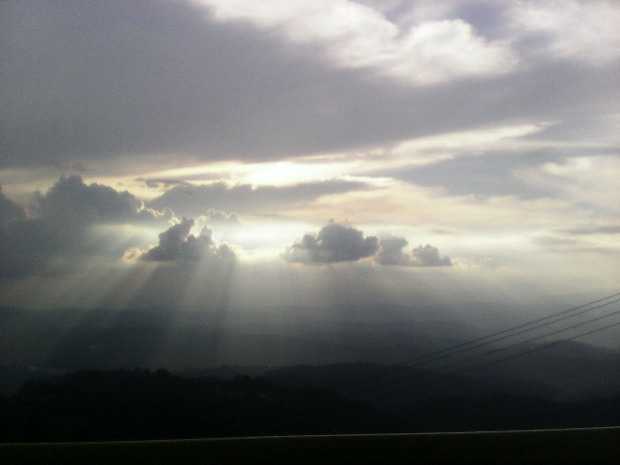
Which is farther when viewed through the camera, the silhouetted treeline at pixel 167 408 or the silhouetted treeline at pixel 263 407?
the silhouetted treeline at pixel 263 407

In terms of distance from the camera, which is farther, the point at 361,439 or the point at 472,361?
the point at 472,361

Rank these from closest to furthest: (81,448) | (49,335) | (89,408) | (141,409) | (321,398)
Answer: (81,448) < (89,408) < (141,409) < (321,398) < (49,335)

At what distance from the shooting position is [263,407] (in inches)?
269

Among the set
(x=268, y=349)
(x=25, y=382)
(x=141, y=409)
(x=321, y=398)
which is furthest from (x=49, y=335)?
(x=321, y=398)

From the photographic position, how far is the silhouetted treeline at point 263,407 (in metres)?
6.40

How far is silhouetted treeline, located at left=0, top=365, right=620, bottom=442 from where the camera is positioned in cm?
640

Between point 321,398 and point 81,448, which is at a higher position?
point 81,448

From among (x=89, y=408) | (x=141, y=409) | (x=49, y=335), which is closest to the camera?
(x=89, y=408)

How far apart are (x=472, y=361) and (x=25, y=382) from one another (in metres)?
7.20

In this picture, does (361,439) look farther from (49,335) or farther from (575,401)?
(49,335)

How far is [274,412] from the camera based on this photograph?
22.8 feet

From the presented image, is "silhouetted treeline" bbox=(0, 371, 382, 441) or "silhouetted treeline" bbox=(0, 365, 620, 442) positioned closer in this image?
"silhouetted treeline" bbox=(0, 371, 382, 441)

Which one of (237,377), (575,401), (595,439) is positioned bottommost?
(575,401)

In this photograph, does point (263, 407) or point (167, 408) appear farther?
point (167, 408)
